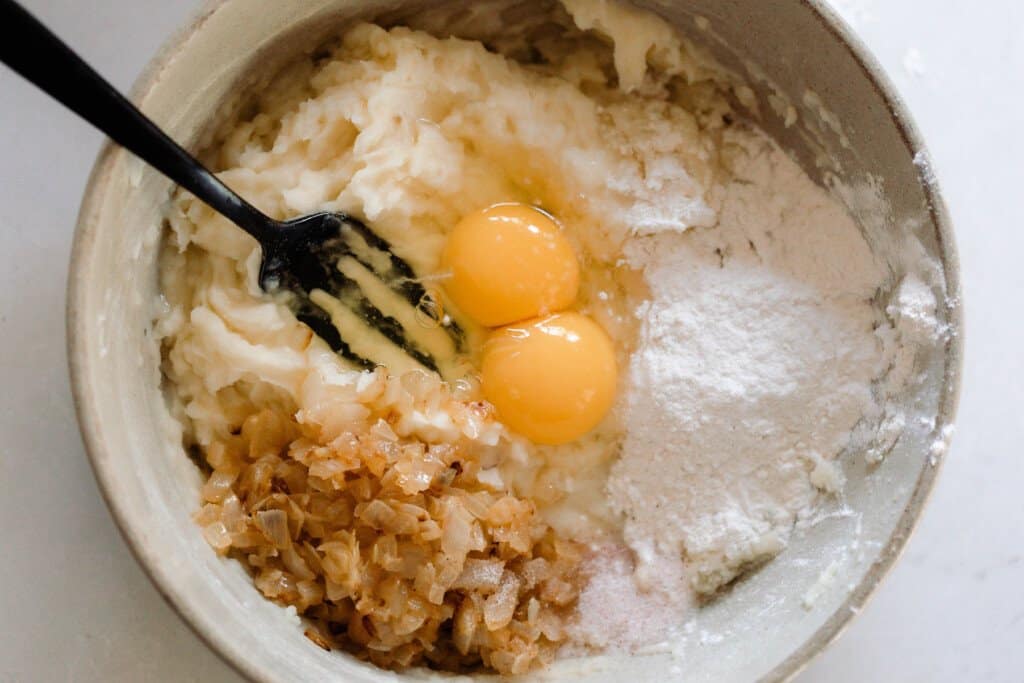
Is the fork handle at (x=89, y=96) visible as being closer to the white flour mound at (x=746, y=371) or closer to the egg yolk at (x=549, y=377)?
the egg yolk at (x=549, y=377)

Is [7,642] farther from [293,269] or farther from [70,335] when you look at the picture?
[293,269]

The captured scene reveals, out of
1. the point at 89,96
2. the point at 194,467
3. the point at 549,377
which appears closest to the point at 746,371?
the point at 549,377

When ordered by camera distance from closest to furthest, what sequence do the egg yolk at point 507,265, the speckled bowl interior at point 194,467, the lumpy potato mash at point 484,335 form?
the speckled bowl interior at point 194,467
the lumpy potato mash at point 484,335
the egg yolk at point 507,265

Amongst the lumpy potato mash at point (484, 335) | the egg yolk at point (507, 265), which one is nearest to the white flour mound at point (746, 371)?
the lumpy potato mash at point (484, 335)

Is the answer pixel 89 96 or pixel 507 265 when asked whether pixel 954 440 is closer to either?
pixel 507 265

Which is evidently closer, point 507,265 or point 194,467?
point 194,467

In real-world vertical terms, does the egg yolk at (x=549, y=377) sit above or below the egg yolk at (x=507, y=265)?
below

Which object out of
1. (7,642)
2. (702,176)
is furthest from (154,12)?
(7,642)
